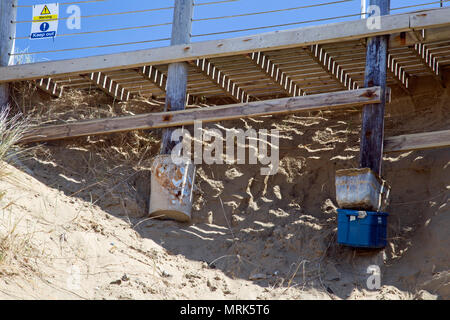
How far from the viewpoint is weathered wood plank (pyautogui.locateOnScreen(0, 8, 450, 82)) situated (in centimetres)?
754

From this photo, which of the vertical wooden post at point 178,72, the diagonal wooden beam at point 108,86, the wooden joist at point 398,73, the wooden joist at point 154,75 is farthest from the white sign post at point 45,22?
the wooden joist at point 398,73

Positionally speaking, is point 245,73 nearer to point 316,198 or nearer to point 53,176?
point 316,198

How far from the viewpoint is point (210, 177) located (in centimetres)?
850

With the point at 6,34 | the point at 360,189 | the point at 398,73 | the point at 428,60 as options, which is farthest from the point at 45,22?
the point at 428,60

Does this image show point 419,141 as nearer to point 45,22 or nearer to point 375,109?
point 375,109

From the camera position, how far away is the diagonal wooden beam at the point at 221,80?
28.5 feet

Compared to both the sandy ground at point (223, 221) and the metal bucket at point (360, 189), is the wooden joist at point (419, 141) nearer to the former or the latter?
the metal bucket at point (360, 189)

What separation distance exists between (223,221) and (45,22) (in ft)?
12.6

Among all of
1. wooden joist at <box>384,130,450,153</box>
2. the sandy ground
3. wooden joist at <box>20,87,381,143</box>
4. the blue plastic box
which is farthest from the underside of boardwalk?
the blue plastic box

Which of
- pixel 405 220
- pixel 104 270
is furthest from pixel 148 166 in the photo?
pixel 405 220

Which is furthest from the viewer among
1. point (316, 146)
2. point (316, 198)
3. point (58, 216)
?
point (316, 146)

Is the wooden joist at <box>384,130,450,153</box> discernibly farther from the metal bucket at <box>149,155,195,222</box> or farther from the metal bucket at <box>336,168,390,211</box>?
the metal bucket at <box>149,155,195,222</box>

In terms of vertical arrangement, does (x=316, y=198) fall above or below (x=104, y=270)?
above

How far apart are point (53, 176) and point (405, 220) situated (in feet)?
13.7
